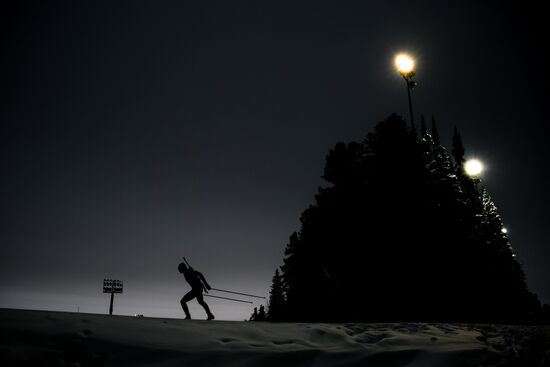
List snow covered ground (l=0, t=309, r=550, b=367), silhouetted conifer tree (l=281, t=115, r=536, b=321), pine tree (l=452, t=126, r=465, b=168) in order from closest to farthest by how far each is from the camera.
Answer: snow covered ground (l=0, t=309, r=550, b=367) → silhouetted conifer tree (l=281, t=115, r=536, b=321) → pine tree (l=452, t=126, r=465, b=168)

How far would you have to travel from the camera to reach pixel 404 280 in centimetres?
2012

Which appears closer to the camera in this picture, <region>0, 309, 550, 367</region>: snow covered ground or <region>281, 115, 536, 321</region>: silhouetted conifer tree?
<region>0, 309, 550, 367</region>: snow covered ground

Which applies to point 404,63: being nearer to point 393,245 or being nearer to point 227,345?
point 393,245

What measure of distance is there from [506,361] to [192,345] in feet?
15.5

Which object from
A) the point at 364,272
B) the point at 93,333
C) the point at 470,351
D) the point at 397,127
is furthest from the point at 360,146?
the point at 93,333

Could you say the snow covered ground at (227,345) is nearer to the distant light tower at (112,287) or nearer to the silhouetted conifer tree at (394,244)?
the silhouetted conifer tree at (394,244)

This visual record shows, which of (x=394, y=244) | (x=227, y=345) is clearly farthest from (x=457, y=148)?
(x=227, y=345)

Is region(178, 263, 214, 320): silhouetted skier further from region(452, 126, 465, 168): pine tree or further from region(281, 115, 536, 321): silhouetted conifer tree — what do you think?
region(452, 126, 465, 168): pine tree

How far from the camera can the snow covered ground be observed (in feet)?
13.6

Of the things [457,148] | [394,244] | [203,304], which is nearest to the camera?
[203,304]

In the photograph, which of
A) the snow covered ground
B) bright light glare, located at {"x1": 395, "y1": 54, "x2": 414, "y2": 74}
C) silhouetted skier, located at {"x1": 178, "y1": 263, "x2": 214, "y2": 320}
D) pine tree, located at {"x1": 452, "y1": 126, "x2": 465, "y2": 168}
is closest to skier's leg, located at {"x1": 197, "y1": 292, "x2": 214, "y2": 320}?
silhouetted skier, located at {"x1": 178, "y1": 263, "x2": 214, "y2": 320}

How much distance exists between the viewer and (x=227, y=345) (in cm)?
504

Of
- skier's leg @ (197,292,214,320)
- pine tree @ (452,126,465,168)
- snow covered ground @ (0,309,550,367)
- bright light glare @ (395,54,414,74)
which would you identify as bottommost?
snow covered ground @ (0,309,550,367)

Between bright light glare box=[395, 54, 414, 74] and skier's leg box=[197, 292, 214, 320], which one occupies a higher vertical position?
bright light glare box=[395, 54, 414, 74]
